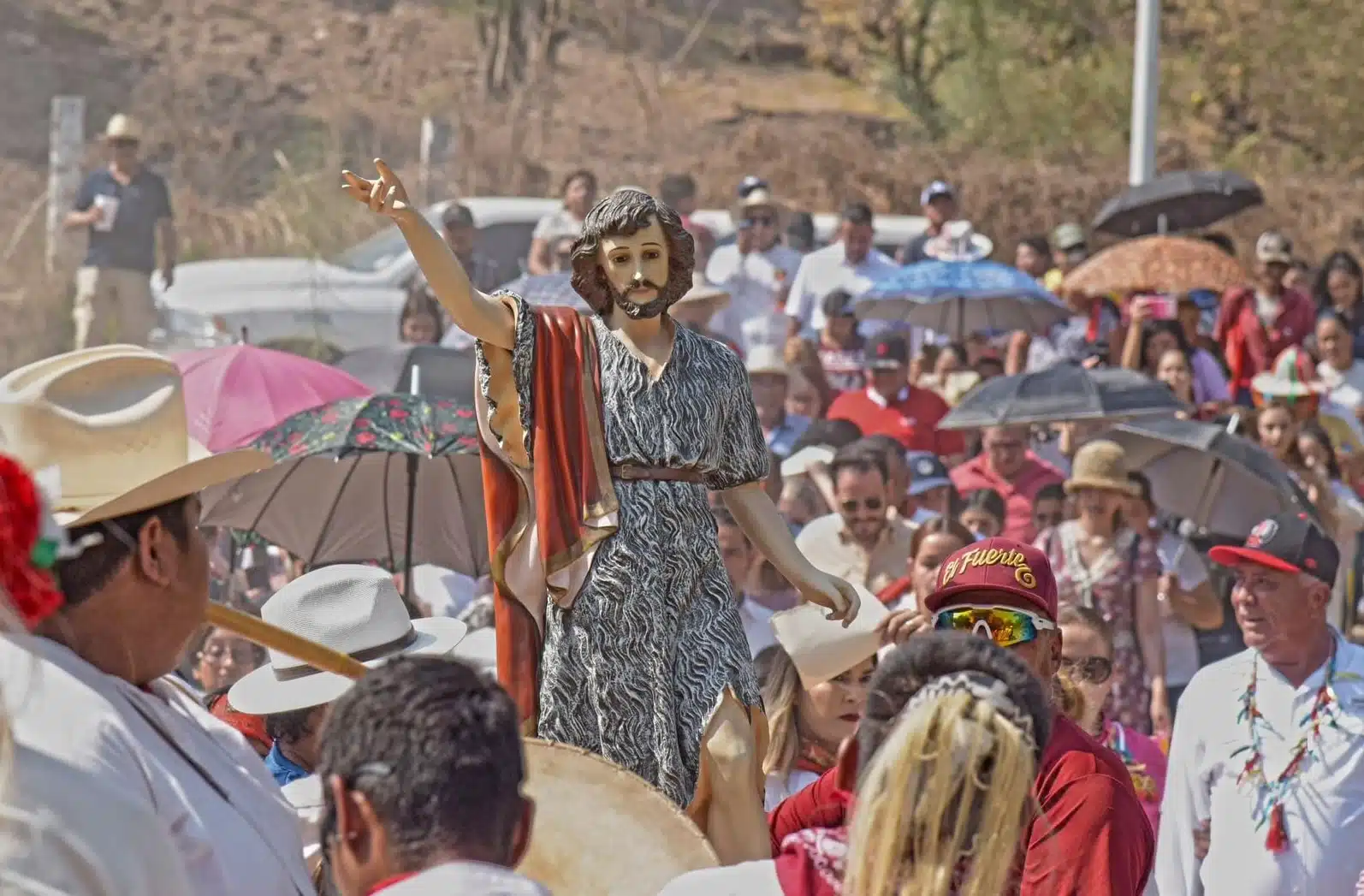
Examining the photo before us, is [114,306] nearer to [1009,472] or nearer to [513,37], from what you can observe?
[1009,472]

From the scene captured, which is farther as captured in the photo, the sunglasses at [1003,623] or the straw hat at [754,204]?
the straw hat at [754,204]

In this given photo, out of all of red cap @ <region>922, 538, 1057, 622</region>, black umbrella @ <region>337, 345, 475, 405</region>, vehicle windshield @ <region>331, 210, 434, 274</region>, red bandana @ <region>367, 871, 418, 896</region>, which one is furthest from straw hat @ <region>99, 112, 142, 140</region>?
red bandana @ <region>367, 871, 418, 896</region>

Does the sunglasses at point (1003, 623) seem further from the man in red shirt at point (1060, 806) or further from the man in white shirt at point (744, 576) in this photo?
the man in white shirt at point (744, 576)

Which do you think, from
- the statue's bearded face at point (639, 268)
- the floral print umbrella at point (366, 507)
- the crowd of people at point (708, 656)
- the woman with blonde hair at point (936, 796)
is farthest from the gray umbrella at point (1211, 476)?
the woman with blonde hair at point (936, 796)

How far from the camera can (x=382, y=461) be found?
959 cm

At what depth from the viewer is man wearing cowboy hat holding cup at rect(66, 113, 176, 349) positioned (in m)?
16.0

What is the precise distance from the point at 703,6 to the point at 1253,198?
871 inches

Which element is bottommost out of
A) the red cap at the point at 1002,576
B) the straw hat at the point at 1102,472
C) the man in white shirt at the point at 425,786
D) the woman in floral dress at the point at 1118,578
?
the woman in floral dress at the point at 1118,578

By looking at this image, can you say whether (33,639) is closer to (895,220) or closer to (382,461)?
(382,461)

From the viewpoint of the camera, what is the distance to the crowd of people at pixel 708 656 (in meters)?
3.20

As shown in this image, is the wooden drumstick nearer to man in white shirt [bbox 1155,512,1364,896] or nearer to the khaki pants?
man in white shirt [bbox 1155,512,1364,896]

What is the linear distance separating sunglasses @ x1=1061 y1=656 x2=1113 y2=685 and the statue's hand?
3.76ft

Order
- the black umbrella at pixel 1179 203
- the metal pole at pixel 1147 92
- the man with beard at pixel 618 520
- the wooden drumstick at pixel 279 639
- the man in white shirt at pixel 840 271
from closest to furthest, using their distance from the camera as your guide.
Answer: the wooden drumstick at pixel 279 639, the man with beard at pixel 618 520, the man in white shirt at pixel 840 271, the black umbrella at pixel 1179 203, the metal pole at pixel 1147 92

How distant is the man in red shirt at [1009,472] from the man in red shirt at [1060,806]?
20.7 feet
